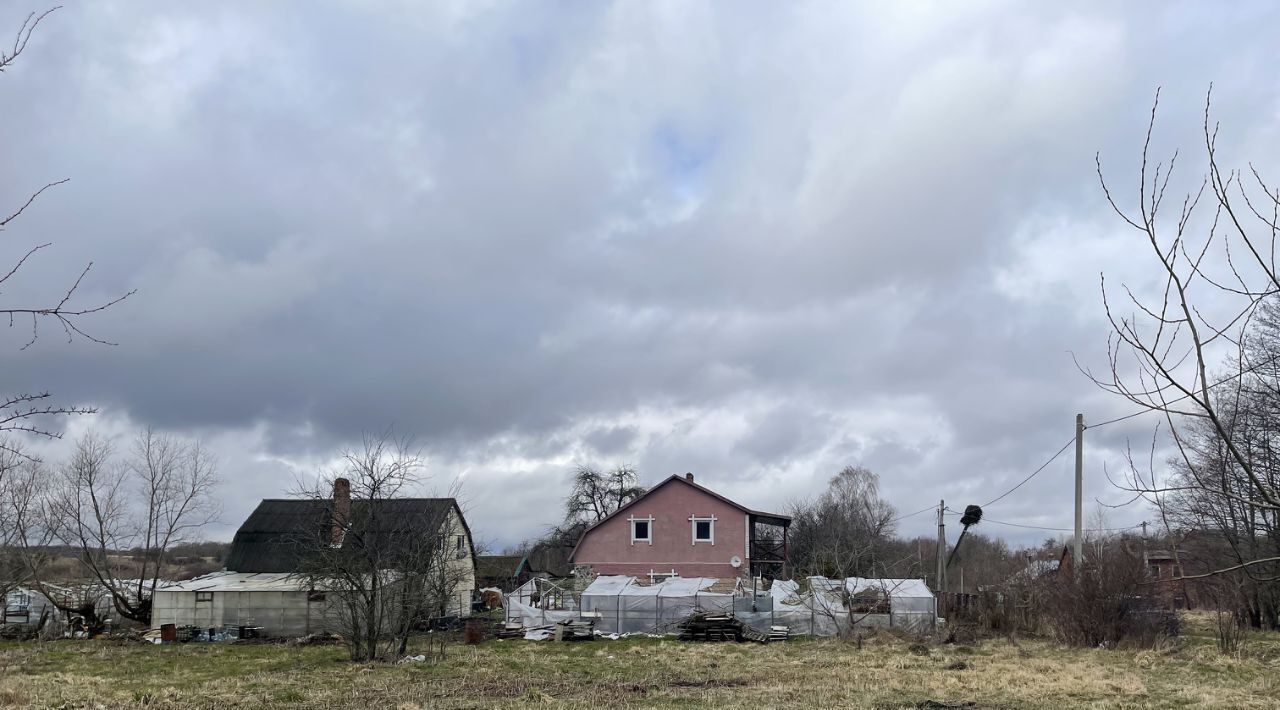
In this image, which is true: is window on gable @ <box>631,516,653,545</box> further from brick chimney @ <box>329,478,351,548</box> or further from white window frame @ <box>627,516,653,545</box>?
brick chimney @ <box>329,478,351,548</box>

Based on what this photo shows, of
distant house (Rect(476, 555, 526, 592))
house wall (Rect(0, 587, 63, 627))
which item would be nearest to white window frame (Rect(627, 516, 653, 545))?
distant house (Rect(476, 555, 526, 592))

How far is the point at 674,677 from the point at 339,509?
47.7 ft

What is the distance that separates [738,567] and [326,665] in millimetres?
26965

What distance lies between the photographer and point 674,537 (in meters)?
50.2

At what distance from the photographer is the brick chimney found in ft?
97.2

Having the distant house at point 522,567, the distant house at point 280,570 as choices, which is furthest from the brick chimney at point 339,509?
the distant house at point 522,567

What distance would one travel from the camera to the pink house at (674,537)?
49406mm

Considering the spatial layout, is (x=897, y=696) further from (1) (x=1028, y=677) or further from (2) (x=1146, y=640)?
(2) (x=1146, y=640)

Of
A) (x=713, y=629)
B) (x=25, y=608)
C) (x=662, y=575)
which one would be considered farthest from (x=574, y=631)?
(x=25, y=608)

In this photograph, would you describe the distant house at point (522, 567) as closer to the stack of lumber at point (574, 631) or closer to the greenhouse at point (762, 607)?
the greenhouse at point (762, 607)

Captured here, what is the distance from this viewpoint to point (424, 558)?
28156mm

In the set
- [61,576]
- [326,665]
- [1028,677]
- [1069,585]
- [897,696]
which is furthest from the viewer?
[61,576]

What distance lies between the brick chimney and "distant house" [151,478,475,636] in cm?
3

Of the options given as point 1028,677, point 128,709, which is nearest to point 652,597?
point 1028,677
